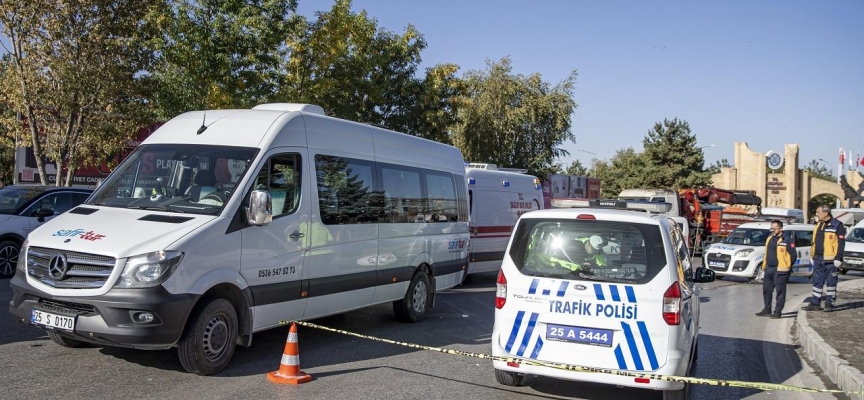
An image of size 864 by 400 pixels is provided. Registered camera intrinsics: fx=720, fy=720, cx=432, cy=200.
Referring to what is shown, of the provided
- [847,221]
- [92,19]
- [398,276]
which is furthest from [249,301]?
[847,221]

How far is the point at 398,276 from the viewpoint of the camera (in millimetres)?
10086

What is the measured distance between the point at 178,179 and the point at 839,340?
29.4 ft

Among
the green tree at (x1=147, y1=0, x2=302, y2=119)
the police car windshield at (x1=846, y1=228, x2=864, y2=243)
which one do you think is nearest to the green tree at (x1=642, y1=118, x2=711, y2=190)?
the police car windshield at (x1=846, y1=228, x2=864, y2=243)

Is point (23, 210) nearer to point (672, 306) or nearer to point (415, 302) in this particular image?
point (415, 302)

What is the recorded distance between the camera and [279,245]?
7.60 metres

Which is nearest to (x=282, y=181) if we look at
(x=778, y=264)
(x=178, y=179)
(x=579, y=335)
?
(x=178, y=179)

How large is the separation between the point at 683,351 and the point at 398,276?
4742 millimetres

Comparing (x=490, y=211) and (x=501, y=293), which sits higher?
(x=490, y=211)

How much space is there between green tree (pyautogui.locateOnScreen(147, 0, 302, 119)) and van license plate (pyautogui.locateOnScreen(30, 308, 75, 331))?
39.4 feet

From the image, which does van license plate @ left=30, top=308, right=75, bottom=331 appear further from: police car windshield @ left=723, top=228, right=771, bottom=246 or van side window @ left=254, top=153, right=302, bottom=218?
police car windshield @ left=723, top=228, right=771, bottom=246

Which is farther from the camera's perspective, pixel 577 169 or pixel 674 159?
pixel 577 169

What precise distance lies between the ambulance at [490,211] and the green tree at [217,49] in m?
6.20

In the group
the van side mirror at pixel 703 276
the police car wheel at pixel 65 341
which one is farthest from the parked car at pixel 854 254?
the police car wheel at pixel 65 341

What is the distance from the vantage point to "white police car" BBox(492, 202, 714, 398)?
605 cm
